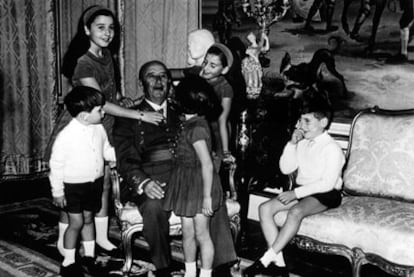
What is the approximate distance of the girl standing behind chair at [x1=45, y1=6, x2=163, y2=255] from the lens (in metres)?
3.61

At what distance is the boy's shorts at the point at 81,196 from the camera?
337 cm

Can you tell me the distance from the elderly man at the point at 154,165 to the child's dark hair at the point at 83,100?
0.90 feet

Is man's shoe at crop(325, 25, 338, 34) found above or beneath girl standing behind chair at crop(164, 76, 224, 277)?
above

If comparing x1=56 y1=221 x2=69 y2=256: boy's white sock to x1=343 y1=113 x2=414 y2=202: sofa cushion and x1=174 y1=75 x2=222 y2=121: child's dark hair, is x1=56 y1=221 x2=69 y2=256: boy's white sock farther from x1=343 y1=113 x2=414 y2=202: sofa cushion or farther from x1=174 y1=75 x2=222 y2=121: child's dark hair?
x1=343 y1=113 x2=414 y2=202: sofa cushion

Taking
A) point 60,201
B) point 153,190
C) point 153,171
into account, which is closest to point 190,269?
point 153,190

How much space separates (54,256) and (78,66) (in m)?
1.38

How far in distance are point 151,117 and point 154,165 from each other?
315mm

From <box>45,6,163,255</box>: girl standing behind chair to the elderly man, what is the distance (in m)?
0.13

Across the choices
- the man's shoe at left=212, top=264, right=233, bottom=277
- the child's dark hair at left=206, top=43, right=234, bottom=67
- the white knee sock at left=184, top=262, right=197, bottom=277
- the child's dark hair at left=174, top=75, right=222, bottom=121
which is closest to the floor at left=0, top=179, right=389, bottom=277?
the man's shoe at left=212, top=264, right=233, bottom=277

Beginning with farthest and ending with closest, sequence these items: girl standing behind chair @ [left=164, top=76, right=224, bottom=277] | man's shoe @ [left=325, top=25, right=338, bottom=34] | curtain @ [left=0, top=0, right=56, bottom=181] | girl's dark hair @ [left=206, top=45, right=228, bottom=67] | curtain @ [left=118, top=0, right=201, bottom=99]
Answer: curtain @ [left=0, top=0, right=56, bottom=181], curtain @ [left=118, top=0, right=201, bottom=99], man's shoe @ [left=325, top=25, right=338, bottom=34], girl's dark hair @ [left=206, top=45, right=228, bottom=67], girl standing behind chair @ [left=164, top=76, right=224, bottom=277]

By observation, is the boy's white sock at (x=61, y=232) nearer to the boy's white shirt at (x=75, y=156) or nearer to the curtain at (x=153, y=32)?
the boy's white shirt at (x=75, y=156)

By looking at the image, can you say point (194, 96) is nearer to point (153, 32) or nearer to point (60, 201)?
point (60, 201)

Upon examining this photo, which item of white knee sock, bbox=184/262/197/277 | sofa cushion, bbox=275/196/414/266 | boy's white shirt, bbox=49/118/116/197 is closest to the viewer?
sofa cushion, bbox=275/196/414/266

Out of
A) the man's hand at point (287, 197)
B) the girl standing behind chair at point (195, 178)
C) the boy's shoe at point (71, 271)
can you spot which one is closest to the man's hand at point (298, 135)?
the man's hand at point (287, 197)
